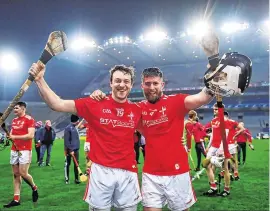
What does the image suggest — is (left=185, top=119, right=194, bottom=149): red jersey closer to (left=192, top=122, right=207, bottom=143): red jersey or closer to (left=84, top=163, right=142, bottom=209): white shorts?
(left=192, top=122, right=207, bottom=143): red jersey

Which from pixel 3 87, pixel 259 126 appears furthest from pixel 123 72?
pixel 3 87

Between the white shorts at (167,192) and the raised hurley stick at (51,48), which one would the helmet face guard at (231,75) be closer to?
the white shorts at (167,192)

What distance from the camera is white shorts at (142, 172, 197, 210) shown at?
3949 millimetres

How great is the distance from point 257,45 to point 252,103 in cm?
899

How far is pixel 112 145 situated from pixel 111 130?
174 millimetres

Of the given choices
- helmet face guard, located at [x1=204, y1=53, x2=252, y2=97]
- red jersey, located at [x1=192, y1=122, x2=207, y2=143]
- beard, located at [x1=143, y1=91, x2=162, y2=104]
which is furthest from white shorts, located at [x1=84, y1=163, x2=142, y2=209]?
red jersey, located at [x1=192, y1=122, x2=207, y2=143]

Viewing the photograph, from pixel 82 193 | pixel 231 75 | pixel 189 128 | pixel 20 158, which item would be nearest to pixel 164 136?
pixel 231 75

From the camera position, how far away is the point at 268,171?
12.4 m

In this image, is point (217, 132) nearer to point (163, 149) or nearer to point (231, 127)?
point (231, 127)

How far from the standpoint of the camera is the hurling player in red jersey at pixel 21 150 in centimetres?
763

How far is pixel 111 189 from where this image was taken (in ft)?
12.1

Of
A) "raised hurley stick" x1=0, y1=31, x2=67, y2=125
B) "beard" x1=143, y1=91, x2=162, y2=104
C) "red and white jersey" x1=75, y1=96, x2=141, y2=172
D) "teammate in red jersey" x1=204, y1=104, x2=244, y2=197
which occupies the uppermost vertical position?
"raised hurley stick" x1=0, y1=31, x2=67, y2=125

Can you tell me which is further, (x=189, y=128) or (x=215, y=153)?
(x=189, y=128)

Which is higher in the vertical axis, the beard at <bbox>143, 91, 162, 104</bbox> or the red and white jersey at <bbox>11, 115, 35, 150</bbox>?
the beard at <bbox>143, 91, 162, 104</bbox>
